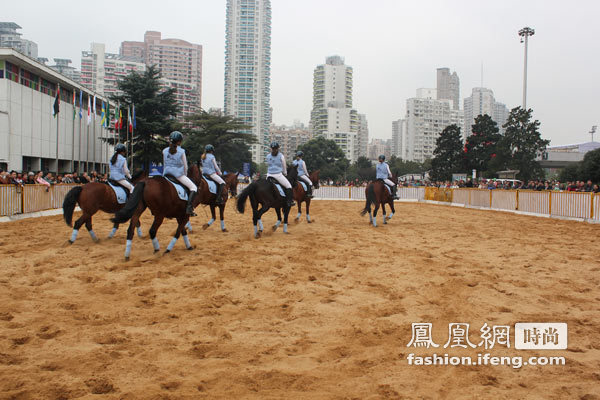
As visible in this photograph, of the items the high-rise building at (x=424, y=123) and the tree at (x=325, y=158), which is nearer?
the tree at (x=325, y=158)

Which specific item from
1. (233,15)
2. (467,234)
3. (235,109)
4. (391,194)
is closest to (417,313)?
(467,234)

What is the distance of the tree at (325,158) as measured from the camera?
259 ft

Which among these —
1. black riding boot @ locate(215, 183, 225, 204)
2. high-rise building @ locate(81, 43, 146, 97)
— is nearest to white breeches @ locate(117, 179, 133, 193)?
black riding boot @ locate(215, 183, 225, 204)

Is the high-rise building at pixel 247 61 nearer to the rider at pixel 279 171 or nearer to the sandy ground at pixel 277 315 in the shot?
the rider at pixel 279 171

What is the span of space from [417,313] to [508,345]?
48.2 inches

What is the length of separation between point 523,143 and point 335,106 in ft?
384

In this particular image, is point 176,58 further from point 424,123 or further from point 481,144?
point 481,144

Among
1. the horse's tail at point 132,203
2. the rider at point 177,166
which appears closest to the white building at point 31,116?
the rider at point 177,166

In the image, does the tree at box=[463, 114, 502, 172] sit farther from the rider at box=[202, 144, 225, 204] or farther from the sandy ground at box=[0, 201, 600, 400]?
the rider at box=[202, 144, 225, 204]

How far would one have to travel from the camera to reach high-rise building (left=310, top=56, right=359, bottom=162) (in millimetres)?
152000

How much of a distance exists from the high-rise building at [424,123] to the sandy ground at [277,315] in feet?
536

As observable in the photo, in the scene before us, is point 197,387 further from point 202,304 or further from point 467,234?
point 467,234

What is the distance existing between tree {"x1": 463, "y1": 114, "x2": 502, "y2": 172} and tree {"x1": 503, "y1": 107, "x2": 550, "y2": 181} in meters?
10.6

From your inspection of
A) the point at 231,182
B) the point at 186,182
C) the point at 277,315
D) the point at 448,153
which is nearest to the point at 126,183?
the point at 186,182
